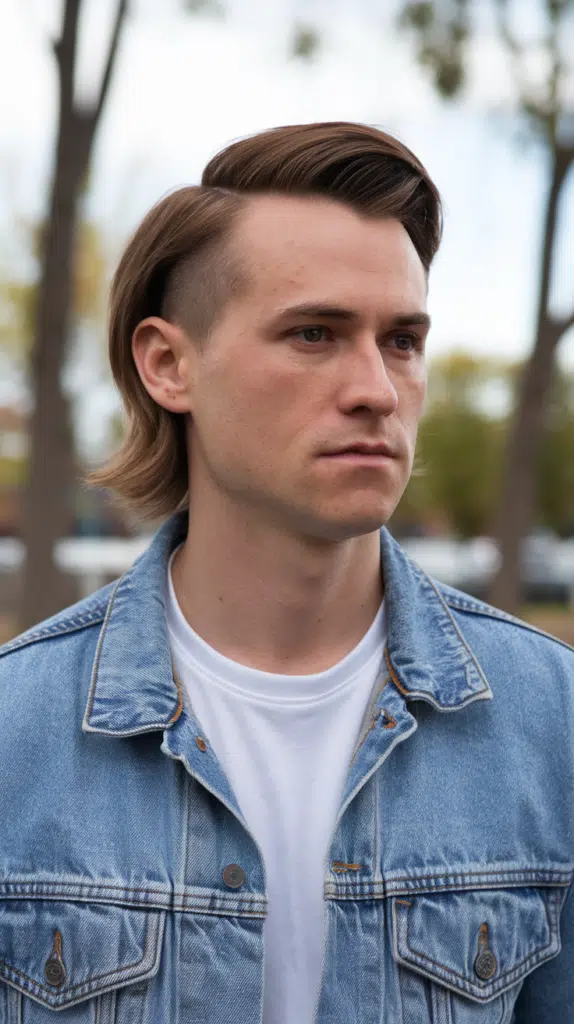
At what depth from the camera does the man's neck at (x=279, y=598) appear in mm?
2607

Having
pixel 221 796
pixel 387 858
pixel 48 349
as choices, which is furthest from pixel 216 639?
pixel 48 349

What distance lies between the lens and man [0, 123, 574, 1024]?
235 cm

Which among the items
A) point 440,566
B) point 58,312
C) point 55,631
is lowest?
point 55,631

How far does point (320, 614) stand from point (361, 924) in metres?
0.67

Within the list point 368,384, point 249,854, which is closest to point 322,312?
point 368,384

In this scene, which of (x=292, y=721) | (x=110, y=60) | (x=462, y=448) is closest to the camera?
(x=292, y=721)

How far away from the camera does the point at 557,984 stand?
2.55 meters

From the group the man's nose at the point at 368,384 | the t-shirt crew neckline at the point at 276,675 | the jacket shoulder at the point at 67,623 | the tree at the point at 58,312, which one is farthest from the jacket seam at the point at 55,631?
the tree at the point at 58,312

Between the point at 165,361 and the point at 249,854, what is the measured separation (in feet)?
3.88

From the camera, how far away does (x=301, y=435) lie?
8.03 ft

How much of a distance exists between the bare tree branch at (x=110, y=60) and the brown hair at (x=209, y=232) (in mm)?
6017

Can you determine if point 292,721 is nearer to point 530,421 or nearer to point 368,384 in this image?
point 368,384

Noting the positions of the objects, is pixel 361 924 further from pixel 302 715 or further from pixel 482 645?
pixel 482 645

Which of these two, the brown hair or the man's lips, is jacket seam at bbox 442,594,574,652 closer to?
the man's lips
